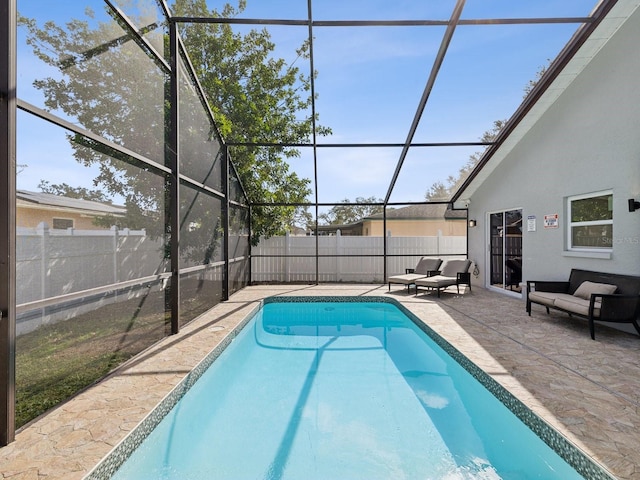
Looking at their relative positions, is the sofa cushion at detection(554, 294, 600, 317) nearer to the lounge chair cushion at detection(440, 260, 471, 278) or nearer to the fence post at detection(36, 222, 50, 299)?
the lounge chair cushion at detection(440, 260, 471, 278)

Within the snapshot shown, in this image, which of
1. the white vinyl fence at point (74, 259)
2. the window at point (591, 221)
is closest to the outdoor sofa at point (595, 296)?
the window at point (591, 221)

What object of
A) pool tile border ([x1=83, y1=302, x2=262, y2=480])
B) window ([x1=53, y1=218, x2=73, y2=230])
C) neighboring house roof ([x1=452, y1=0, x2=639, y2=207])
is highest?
neighboring house roof ([x1=452, y1=0, x2=639, y2=207])

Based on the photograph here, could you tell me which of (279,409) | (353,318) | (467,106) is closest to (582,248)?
(467,106)

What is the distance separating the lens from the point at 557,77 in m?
5.54

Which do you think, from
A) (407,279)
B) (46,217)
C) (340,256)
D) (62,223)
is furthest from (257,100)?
(46,217)

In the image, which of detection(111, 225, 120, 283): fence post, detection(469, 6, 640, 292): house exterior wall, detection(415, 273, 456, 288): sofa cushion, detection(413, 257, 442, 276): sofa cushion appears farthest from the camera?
detection(413, 257, 442, 276): sofa cushion

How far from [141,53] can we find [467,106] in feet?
18.6

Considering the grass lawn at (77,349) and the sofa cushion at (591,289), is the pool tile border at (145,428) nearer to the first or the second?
the grass lawn at (77,349)

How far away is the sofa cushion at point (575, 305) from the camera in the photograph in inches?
175

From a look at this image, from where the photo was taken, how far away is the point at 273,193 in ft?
31.8

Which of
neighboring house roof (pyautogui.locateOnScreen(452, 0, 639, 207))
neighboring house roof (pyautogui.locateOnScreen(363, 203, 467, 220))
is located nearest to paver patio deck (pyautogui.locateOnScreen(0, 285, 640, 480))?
neighboring house roof (pyautogui.locateOnScreen(452, 0, 639, 207))

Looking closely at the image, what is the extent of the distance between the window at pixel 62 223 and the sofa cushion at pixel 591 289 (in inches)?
248

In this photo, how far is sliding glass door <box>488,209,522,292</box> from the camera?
→ 7953mm

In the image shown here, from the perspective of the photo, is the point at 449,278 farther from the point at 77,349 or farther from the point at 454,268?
the point at 77,349
